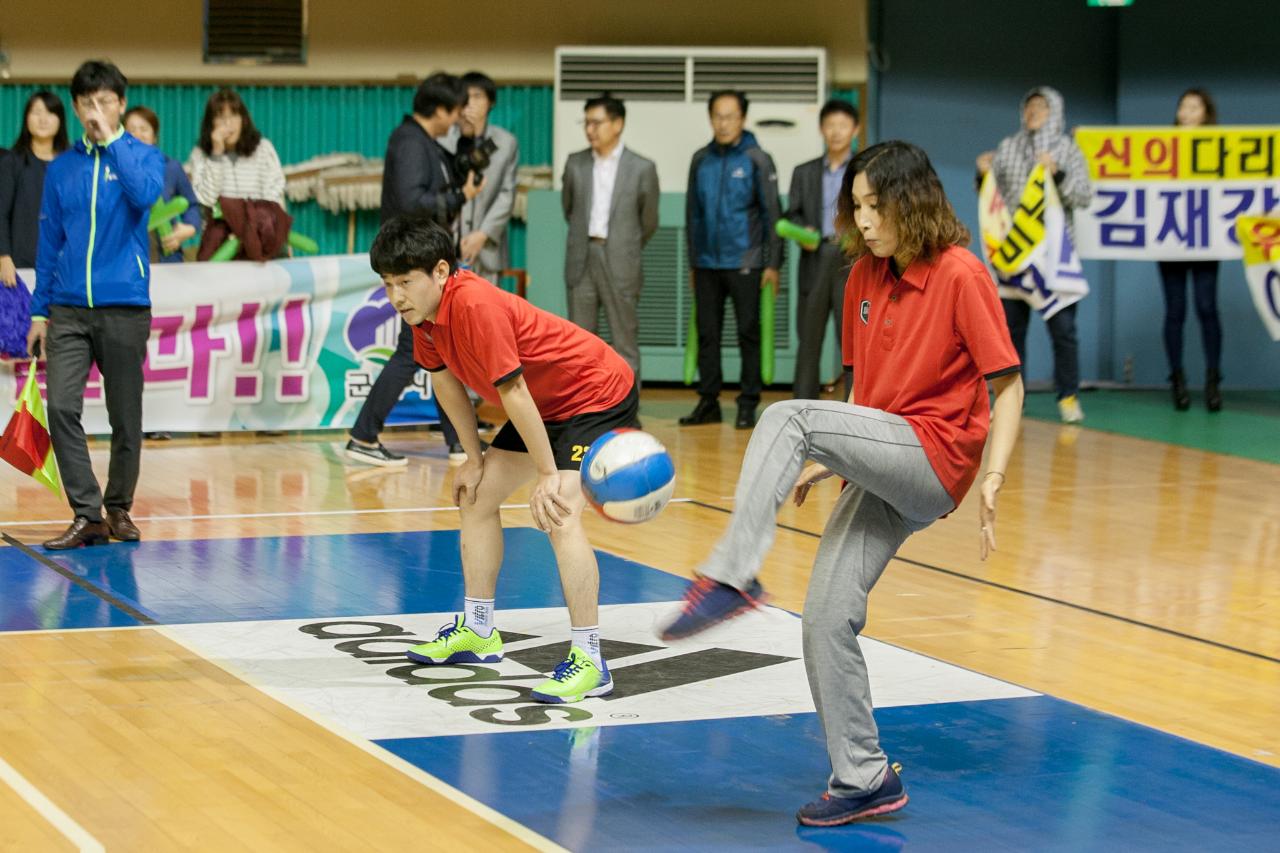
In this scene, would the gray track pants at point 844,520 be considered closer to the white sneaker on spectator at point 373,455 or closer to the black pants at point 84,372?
the black pants at point 84,372

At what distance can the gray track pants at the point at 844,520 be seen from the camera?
416 cm

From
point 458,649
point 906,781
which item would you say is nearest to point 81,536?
point 458,649

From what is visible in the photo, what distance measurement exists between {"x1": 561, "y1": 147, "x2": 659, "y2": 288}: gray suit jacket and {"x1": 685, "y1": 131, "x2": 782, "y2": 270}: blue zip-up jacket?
0.35 metres

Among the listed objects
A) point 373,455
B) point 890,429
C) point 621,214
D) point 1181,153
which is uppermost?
point 1181,153

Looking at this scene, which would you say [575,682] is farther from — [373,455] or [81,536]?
[373,455]

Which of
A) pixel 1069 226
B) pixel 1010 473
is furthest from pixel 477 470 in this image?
pixel 1069 226

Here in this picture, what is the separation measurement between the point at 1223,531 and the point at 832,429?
5.13m

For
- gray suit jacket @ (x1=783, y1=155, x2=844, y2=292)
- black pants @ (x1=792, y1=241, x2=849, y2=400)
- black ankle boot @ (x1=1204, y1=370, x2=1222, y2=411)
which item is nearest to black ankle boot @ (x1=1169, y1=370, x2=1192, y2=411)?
black ankle boot @ (x1=1204, y1=370, x2=1222, y2=411)

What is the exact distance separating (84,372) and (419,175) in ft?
9.30

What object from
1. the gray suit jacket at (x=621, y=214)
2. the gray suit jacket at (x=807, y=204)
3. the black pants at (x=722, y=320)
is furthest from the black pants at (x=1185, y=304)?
the gray suit jacket at (x=621, y=214)

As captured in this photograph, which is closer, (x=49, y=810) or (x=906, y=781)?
(x=49, y=810)

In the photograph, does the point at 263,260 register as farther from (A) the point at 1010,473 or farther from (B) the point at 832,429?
(B) the point at 832,429

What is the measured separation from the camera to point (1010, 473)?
1048cm

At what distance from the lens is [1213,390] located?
44.2ft
